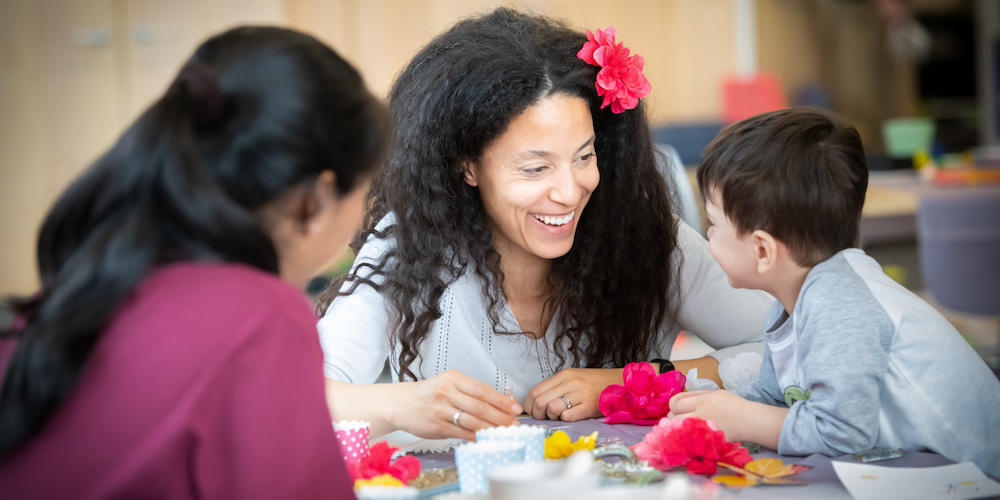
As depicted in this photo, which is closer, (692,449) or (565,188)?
(692,449)

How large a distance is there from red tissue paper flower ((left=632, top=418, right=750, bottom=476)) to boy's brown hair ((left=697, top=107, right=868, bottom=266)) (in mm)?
303

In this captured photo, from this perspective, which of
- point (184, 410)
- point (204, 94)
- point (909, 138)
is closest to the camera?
point (184, 410)

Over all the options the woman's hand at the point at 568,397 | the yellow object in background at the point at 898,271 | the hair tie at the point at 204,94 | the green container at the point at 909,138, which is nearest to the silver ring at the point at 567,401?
the woman's hand at the point at 568,397

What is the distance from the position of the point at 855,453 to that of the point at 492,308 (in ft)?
2.57

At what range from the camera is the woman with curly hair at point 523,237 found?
1790 millimetres

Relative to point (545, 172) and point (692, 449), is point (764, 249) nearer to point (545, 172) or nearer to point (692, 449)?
point (692, 449)

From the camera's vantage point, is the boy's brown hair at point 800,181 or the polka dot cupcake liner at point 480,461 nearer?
the polka dot cupcake liner at point 480,461

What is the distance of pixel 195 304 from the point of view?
0.88m

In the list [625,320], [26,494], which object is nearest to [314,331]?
[26,494]

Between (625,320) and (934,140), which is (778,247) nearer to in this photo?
(625,320)

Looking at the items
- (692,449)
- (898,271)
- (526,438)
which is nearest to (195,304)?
(526,438)

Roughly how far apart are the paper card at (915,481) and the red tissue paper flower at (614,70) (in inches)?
32.5

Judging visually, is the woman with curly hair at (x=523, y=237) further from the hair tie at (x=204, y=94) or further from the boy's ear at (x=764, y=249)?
the hair tie at (x=204, y=94)

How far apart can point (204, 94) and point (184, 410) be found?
29 cm
